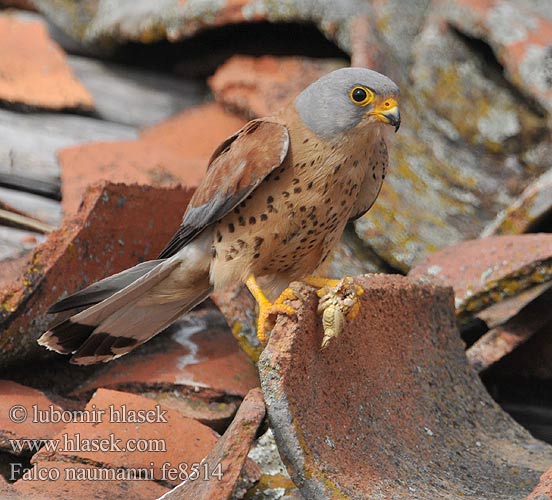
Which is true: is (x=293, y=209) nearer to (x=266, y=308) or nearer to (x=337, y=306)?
(x=266, y=308)

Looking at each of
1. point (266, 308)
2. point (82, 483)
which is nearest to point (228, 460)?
point (82, 483)

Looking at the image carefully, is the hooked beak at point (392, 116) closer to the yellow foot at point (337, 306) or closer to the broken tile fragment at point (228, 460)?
the yellow foot at point (337, 306)

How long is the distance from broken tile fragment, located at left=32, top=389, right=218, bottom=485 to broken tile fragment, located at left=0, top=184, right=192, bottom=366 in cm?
31

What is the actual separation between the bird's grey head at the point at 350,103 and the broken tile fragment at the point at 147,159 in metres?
0.65

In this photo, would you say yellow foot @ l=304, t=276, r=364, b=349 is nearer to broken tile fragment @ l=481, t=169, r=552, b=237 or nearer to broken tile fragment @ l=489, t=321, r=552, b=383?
broken tile fragment @ l=489, t=321, r=552, b=383

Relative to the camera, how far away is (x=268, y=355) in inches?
77.5

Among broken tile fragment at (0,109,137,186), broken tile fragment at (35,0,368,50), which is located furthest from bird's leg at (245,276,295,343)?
broken tile fragment at (35,0,368,50)

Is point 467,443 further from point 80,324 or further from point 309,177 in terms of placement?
point 80,324

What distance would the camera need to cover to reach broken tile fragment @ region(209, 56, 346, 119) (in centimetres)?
397

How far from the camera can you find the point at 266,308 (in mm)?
2373

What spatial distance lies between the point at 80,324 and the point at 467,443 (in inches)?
43.6

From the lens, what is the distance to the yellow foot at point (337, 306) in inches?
84.6

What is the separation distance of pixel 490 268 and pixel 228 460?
4.38 feet

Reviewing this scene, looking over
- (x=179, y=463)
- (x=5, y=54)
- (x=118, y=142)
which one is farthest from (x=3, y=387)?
(x=5, y=54)
